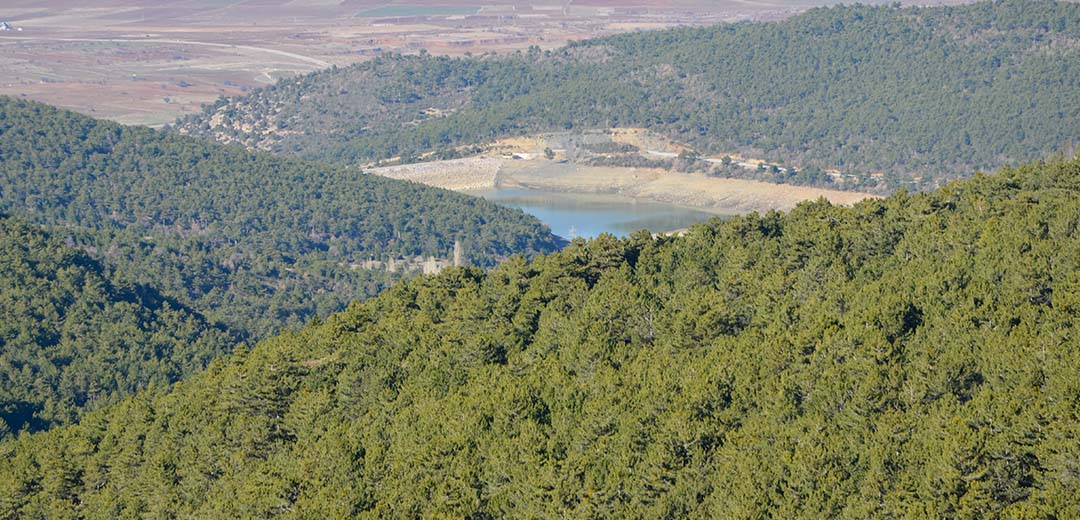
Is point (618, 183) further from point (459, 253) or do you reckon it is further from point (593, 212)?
point (459, 253)

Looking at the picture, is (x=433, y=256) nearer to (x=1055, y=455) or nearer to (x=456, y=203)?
(x=456, y=203)

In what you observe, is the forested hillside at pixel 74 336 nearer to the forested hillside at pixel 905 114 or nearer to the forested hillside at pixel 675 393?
the forested hillside at pixel 675 393

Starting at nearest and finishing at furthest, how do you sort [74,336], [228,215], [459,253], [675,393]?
[675,393]
[74,336]
[459,253]
[228,215]

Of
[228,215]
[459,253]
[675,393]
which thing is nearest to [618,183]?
[459,253]

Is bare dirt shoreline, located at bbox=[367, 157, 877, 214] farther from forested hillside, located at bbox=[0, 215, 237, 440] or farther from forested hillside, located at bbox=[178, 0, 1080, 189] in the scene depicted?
forested hillside, located at bbox=[0, 215, 237, 440]

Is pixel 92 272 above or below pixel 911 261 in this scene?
below

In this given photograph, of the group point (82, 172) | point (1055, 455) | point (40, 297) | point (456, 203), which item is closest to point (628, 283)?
point (1055, 455)
